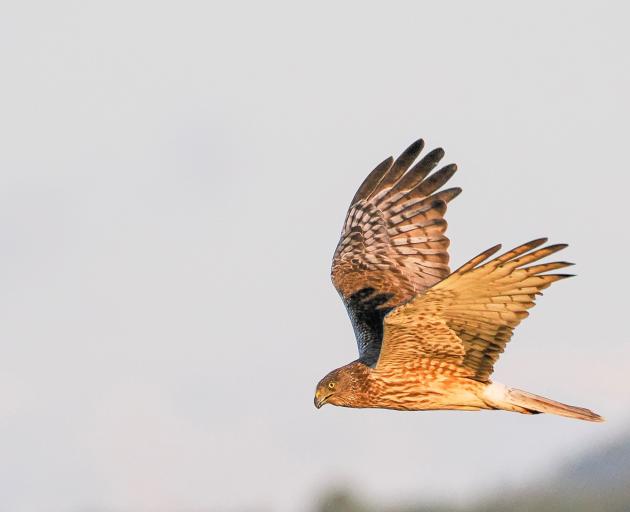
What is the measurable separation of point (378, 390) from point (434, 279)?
1.86 metres

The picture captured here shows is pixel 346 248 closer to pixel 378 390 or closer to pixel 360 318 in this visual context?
pixel 360 318

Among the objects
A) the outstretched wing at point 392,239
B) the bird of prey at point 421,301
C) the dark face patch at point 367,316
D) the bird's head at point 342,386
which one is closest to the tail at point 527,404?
the bird of prey at point 421,301

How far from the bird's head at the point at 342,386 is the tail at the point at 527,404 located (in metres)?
1.17

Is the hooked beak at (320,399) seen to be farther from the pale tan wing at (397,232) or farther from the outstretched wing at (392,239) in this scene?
the pale tan wing at (397,232)

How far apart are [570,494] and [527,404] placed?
101ft

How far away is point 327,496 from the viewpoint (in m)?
59.1

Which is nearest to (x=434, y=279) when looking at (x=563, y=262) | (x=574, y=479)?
(x=563, y=262)

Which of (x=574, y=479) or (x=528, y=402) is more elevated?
(x=528, y=402)

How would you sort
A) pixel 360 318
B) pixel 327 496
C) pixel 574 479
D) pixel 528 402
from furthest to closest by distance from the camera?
pixel 327 496 < pixel 574 479 < pixel 360 318 < pixel 528 402

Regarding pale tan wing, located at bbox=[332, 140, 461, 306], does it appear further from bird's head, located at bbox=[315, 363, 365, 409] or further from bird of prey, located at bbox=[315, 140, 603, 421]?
bird's head, located at bbox=[315, 363, 365, 409]

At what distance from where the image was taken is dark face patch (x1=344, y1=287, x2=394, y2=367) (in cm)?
1511

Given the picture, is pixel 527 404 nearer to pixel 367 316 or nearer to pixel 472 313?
pixel 472 313

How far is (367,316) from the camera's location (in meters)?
15.5

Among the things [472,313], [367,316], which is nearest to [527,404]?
[472,313]
